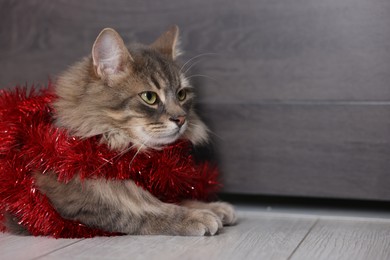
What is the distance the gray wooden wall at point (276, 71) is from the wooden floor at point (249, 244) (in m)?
0.21

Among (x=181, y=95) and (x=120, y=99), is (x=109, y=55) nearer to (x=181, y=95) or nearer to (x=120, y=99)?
(x=120, y=99)

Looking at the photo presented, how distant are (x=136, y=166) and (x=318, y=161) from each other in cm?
66

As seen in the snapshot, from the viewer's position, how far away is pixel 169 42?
74.0 inches

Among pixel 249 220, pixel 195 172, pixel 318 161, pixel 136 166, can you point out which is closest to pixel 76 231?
pixel 136 166

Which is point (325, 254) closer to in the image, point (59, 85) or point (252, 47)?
point (252, 47)

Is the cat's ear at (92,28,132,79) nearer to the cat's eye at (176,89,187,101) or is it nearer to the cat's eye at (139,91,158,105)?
the cat's eye at (139,91,158,105)

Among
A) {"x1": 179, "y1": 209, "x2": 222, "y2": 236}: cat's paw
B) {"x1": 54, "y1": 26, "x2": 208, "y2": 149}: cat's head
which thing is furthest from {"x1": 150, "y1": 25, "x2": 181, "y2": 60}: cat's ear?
{"x1": 179, "y1": 209, "x2": 222, "y2": 236}: cat's paw

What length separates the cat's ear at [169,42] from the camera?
1873 millimetres

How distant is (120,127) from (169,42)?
39 cm

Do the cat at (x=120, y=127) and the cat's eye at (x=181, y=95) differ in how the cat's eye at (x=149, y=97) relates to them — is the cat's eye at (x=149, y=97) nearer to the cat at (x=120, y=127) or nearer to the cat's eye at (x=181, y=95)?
the cat at (x=120, y=127)

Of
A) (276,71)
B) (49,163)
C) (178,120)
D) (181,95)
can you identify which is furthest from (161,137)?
(276,71)

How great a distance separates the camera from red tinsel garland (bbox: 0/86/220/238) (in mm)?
1605

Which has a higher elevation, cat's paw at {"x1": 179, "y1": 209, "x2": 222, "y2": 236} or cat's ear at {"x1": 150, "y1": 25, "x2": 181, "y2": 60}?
cat's ear at {"x1": 150, "y1": 25, "x2": 181, "y2": 60}

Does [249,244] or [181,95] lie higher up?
[181,95]
